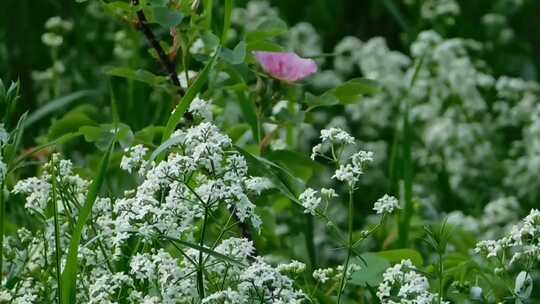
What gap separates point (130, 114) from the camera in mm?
3553

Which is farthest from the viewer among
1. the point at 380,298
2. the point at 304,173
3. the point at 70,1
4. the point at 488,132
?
the point at 70,1

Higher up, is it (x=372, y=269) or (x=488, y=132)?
(x=488, y=132)

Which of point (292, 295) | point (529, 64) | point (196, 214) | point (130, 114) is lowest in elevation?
point (292, 295)

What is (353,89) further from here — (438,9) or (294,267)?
(438,9)

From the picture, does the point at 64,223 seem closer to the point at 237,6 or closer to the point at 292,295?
the point at 292,295

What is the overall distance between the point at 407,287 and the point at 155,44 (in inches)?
30.9

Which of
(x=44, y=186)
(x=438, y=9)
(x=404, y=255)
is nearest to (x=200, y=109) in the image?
(x=44, y=186)

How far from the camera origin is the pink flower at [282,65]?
238cm

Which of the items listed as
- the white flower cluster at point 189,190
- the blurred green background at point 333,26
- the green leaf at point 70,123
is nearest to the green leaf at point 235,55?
the white flower cluster at point 189,190

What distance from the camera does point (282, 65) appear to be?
2.38 meters

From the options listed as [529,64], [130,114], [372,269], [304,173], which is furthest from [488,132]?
[372,269]

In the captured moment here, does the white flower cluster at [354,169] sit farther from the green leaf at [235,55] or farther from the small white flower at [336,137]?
the green leaf at [235,55]

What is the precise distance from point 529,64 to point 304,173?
237cm

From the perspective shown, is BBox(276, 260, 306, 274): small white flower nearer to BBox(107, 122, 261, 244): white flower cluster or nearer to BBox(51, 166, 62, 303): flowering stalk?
BBox(107, 122, 261, 244): white flower cluster
